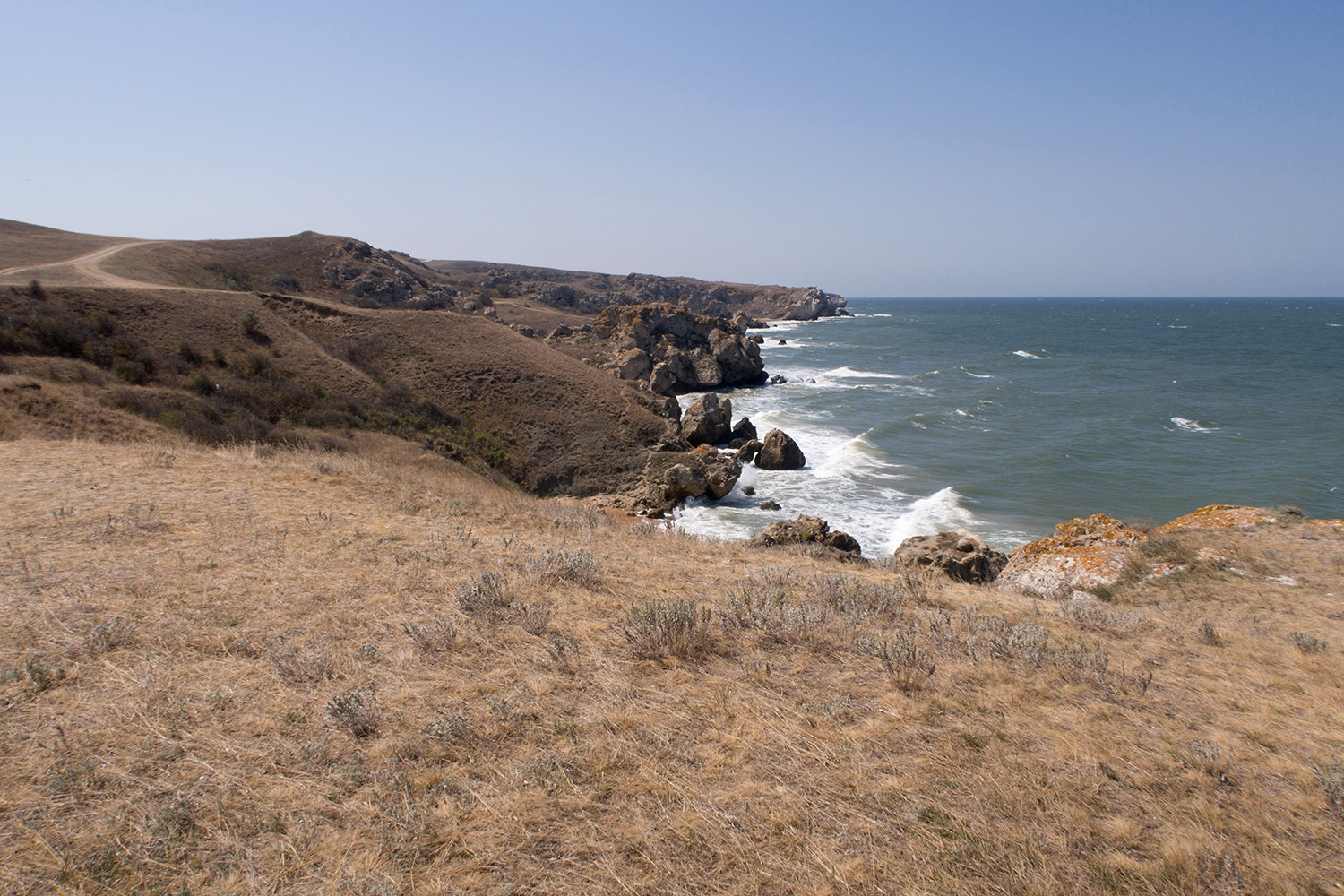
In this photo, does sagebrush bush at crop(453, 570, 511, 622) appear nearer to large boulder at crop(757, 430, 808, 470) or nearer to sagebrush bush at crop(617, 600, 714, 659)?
sagebrush bush at crop(617, 600, 714, 659)

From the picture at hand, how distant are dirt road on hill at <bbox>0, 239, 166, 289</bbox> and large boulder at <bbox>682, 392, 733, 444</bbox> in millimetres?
24752

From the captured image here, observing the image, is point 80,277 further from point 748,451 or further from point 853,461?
point 853,461

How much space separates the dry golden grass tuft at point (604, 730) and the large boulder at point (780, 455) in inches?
788

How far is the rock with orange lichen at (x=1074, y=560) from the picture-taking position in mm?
9945

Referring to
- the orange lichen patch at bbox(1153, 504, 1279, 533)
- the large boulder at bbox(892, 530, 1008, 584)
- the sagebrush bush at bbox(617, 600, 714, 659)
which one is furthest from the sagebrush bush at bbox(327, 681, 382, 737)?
the orange lichen patch at bbox(1153, 504, 1279, 533)

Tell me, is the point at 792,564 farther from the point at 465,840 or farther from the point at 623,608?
the point at 465,840

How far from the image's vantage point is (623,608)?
6.07 metres

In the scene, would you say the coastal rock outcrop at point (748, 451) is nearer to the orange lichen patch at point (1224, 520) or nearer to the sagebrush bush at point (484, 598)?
the orange lichen patch at point (1224, 520)

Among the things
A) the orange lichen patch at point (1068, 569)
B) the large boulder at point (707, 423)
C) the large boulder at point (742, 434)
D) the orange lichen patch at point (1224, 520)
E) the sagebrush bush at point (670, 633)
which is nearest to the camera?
the sagebrush bush at point (670, 633)

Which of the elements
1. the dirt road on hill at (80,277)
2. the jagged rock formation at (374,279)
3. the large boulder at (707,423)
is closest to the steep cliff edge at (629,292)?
the jagged rock formation at (374,279)

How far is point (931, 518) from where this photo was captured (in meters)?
20.6

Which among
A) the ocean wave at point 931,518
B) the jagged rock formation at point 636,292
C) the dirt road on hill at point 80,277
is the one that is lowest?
the ocean wave at point 931,518

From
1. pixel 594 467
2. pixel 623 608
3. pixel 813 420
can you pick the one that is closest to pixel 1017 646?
pixel 623 608

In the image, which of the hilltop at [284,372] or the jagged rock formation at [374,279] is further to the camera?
the jagged rock formation at [374,279]
